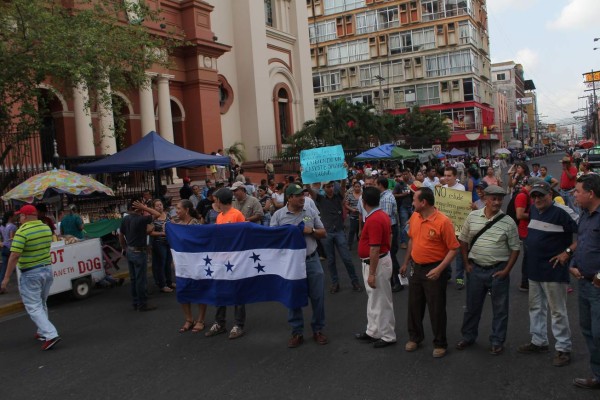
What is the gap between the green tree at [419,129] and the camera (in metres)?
45.5

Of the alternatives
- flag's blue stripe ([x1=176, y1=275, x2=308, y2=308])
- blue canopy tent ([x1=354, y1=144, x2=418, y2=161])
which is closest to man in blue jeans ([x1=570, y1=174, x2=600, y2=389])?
flag's blue stripe ([x1=176, y1=275, x2=308, y2=308])

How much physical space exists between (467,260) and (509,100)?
4096 inches

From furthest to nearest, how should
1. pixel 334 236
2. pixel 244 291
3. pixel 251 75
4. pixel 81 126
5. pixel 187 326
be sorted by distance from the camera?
1. pixel 251 75
2. pixel 81 126
3. pixel 334 236
4. pixel 187 326
5. pixel 244 291

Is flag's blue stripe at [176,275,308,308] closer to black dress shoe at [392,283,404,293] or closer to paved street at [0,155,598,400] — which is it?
paved street at [0,155,598,400]

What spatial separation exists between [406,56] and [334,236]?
53.7 m

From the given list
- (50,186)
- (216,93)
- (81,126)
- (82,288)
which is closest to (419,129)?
(216,93)

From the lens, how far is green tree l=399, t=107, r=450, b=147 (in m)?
45.5

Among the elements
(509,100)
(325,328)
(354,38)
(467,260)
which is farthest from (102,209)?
(509,100)

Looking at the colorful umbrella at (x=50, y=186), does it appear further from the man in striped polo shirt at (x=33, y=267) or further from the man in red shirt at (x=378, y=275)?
the man in red shirt at (x=378, y=275)

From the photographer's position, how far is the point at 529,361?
536 cm

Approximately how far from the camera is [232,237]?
685 cm

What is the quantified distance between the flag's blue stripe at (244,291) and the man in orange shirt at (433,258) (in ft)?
4.59

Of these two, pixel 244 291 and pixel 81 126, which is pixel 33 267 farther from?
pixel 81 126

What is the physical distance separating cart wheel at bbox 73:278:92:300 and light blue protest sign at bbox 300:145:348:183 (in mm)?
5980
